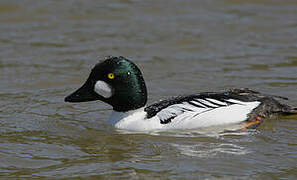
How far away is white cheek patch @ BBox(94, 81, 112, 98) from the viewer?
909cm

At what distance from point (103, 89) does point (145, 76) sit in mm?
3562

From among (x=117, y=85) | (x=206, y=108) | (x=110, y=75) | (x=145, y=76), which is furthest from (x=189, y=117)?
(x=145, y=76)

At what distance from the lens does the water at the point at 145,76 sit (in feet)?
25.4

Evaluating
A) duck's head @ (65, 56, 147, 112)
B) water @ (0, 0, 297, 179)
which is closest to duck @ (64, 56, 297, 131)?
duck's head @ (65, 56, 147, 112)

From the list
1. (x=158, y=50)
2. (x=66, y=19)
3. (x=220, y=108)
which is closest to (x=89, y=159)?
(x=220, y=108)

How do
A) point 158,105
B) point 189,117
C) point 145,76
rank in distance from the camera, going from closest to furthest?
point 189,117
point 158,105
point 145,76

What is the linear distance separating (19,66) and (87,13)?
4.56 metres

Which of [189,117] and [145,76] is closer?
[189,117]

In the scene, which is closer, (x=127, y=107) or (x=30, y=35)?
(x=127, y=107)

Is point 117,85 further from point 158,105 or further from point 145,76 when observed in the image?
point 145,76

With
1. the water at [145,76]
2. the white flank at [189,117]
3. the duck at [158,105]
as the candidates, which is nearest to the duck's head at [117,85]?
the duck at [158,105]

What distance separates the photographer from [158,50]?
47.4 feet

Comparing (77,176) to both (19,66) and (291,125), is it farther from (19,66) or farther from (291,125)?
(19,66)

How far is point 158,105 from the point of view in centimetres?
924
